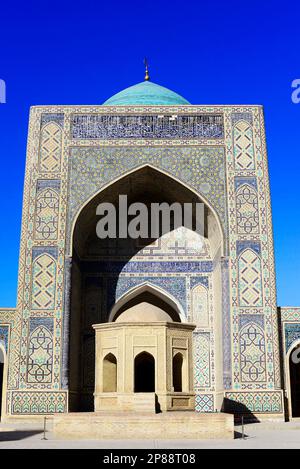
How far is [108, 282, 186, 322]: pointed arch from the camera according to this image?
12.0 meters

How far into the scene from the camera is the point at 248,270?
10.9m

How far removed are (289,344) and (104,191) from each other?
4.34 meters

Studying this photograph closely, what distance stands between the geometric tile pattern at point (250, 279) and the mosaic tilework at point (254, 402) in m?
1.51

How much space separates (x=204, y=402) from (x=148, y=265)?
2.82 metres

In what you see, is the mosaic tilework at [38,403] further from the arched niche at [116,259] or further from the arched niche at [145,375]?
the arched niche at [145,375]

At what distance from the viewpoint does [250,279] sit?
10.9 meters

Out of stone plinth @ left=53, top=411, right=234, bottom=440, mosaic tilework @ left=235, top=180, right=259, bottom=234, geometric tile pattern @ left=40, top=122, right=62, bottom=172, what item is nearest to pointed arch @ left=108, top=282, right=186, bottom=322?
mosaic tilework @ left=235, top=180, right=259, bottom=234

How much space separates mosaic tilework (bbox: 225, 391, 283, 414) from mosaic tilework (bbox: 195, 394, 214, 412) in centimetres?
114

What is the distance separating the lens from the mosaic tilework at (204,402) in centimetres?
1135

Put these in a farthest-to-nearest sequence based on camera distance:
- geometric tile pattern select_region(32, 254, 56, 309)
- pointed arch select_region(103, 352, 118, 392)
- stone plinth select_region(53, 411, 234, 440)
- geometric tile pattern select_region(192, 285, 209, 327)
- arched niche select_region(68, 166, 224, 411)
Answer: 1. geometric tile pattern select_region(192, 285, 209, 327)
2. arched niche select_region(68, 166, 224, 411)
3. geometric tile pattern select_region(32, 254, 56, 309)
4. pointed arch select_region(103, 352, 118, 392)
5. stone plinth select_region(53, 411, 234, 440)

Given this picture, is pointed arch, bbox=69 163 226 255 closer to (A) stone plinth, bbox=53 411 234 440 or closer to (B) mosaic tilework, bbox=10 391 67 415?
(B) mosaic tilework, bbox=10 391 67 415
